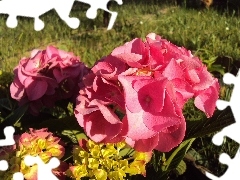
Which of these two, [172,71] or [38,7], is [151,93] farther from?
[38,7]

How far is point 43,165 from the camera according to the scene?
0.71m

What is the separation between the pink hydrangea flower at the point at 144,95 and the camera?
2.22 ft

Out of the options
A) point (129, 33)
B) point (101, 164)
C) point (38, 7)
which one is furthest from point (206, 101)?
point (129, 33)

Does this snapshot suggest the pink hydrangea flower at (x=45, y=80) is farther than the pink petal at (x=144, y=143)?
Yes

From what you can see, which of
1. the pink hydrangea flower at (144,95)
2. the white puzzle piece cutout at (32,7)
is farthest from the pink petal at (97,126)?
the white puzzle piece cutout at (32,7)

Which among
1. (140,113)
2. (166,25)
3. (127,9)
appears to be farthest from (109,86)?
(127,9)

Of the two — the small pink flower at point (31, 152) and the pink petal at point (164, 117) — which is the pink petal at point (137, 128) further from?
the small pink flower at point (31, 152)

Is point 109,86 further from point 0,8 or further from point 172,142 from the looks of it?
point 0,8

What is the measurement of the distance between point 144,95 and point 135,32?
227cm

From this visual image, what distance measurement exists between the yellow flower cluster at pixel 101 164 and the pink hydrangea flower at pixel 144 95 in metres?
0.02

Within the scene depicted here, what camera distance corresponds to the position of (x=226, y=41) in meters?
2.34

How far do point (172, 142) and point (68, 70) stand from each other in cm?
33

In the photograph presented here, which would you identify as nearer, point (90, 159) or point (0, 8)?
point (90, 159)

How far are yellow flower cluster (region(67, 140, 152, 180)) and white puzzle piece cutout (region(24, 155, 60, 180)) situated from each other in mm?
22
